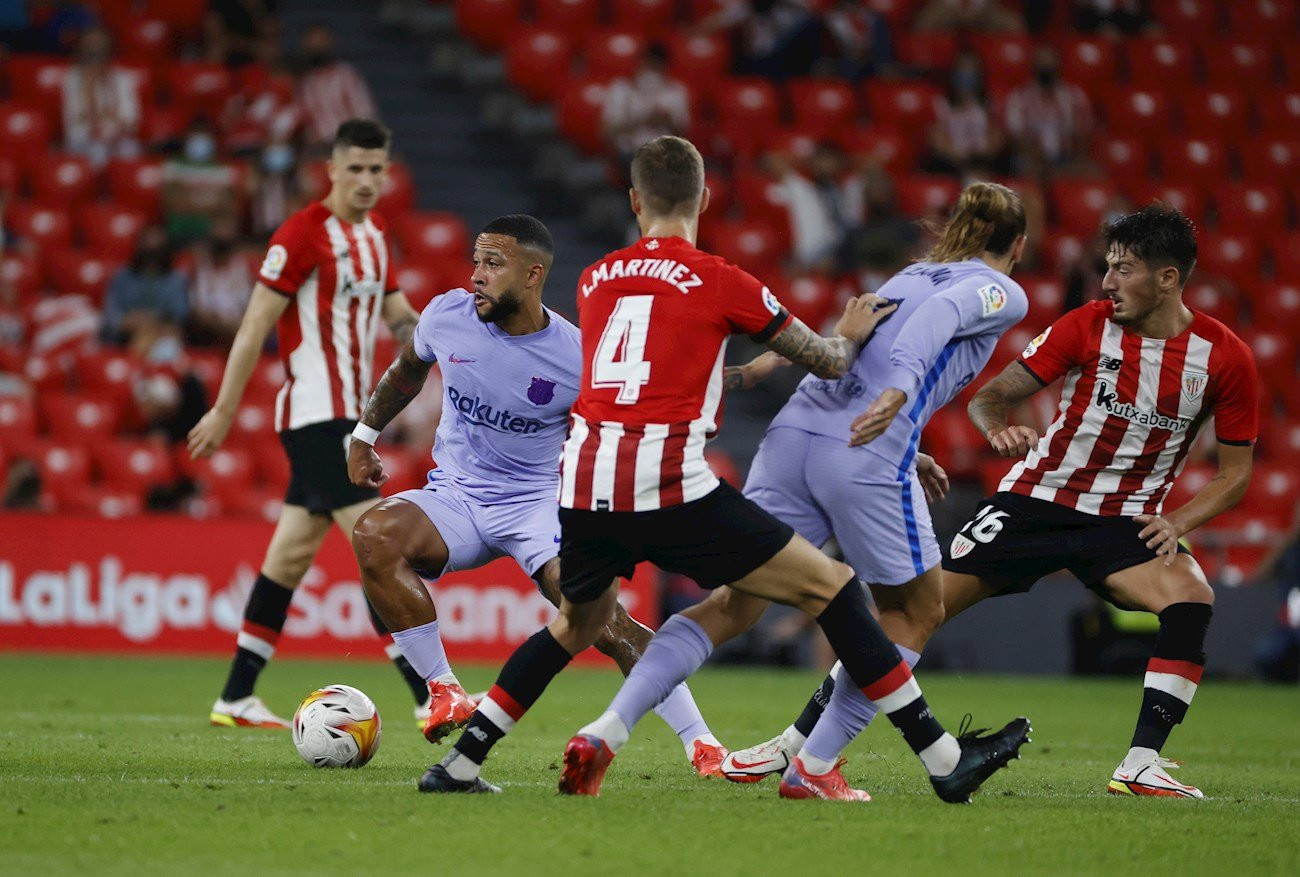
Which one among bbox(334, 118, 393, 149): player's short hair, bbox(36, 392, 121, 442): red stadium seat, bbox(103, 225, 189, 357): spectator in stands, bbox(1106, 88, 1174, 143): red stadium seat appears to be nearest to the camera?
bbox(334, 118, 393, 149): player's short hair

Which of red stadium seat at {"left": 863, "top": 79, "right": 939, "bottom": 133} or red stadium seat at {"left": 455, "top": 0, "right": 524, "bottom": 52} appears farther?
red stadium seat at {"left": 863, "top": 79, "right": 939, "bottom": 133}

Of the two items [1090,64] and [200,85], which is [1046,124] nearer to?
[1090,64]

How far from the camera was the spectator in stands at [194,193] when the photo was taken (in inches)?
593

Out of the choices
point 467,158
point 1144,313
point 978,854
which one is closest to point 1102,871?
point 978,854

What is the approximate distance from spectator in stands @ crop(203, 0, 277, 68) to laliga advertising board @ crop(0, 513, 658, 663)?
5.86 meters

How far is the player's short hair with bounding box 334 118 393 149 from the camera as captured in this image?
8.52m

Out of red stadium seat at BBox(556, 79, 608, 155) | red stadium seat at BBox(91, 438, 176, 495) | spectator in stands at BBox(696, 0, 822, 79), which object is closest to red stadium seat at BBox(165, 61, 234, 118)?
red stadium seat at BBox(556, 79, 608, 155)

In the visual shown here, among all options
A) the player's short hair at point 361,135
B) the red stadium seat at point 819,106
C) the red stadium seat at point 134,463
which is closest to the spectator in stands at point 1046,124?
the red stadium seat at point 819,106

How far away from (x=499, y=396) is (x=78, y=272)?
30.2 feet

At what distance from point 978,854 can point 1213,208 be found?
16.1 metres

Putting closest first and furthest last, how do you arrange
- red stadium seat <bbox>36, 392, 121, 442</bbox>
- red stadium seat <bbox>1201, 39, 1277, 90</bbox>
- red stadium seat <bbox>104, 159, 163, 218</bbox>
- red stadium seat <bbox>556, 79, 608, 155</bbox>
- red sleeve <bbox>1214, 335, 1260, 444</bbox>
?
red sleeve <bbox>1214, 335, 1260, 444</bbox>, red stadium seat <bbox>36, 392, 121, 442</bbox>, red stadium seat <bbox>104, 159, 163, 218</bbox>, red stadium seat <bbox>556, 79, 608, 155</bbox>, red stadium seat <bbox>1201, 39, 1277, 90</bbox>

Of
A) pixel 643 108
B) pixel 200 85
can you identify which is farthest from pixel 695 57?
pixel 200 85

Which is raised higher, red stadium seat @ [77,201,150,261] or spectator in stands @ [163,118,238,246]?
spectator in stands @ [163,118,238,246]

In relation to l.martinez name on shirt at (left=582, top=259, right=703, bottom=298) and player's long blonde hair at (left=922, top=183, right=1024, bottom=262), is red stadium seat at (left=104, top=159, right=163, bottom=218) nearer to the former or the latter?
player's long blonde hair at (left=922, top=183, right=1024, bottom=262)
